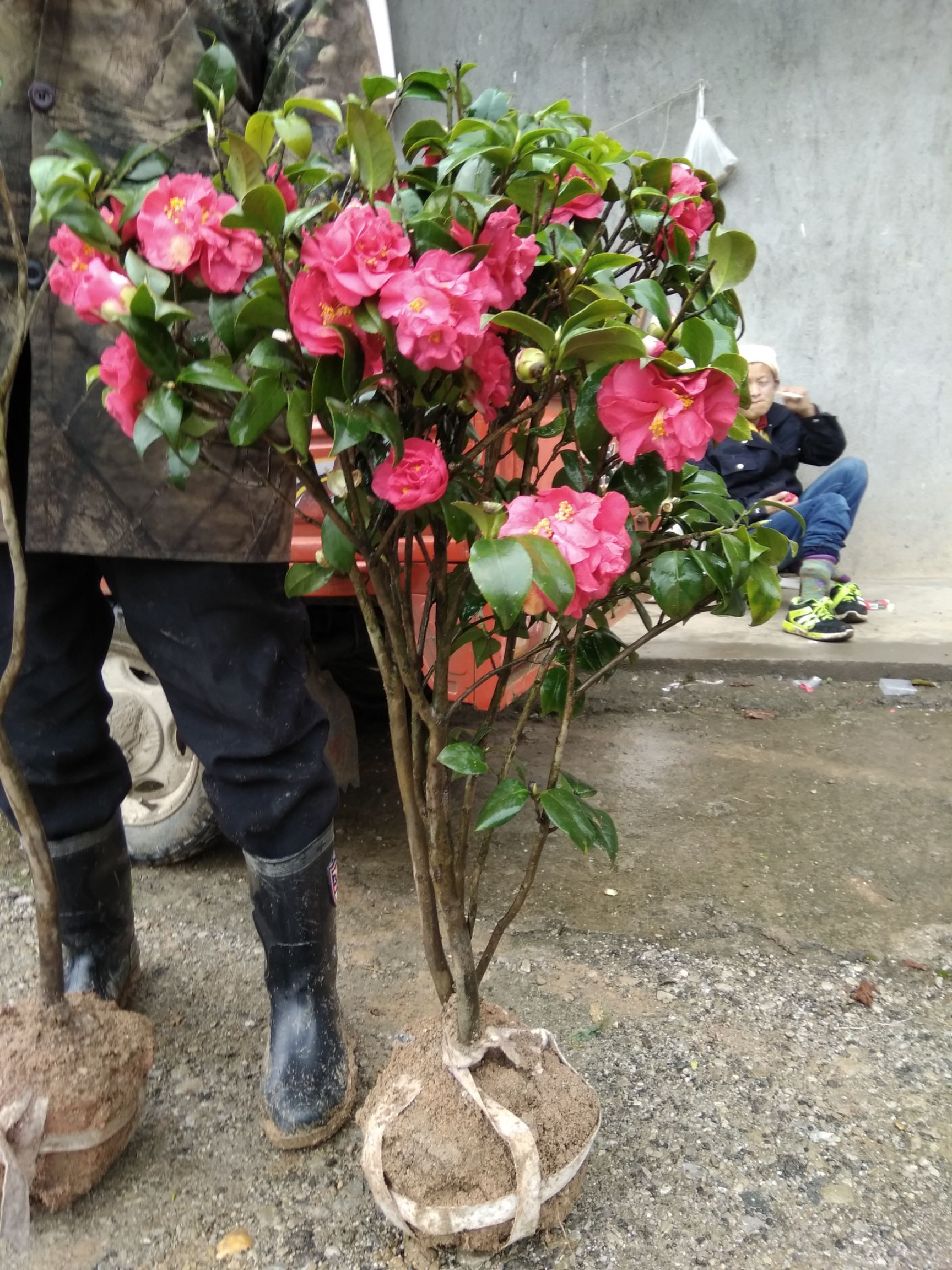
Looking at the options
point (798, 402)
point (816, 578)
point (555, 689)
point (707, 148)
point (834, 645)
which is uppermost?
point (707, 148)

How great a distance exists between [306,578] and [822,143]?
14.8 feet

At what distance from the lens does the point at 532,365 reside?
841 mm

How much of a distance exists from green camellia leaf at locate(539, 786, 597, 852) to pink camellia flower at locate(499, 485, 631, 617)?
0.29 metres

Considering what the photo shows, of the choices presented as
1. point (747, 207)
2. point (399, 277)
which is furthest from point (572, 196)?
point (747, 207)

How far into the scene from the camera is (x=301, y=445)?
33.6 inches

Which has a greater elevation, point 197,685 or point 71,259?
point 71,259

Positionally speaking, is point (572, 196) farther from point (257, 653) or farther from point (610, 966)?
point (610, 966)

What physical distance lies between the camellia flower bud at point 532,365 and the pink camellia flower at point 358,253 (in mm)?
143

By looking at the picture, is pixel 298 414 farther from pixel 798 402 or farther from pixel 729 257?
pixel 798 402

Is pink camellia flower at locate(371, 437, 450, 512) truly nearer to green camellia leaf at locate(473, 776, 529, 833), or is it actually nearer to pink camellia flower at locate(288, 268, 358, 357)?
pink camellia flower at locate(288, 268, 358, 357)

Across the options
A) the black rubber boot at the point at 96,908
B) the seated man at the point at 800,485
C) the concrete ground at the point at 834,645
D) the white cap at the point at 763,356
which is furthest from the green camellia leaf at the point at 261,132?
the white cap at the point at 763,356

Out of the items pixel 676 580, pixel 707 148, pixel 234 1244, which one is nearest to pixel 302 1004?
pixel 234 1244

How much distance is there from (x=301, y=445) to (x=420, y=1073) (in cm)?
85

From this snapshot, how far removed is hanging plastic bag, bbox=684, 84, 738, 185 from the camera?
14.4 feet
